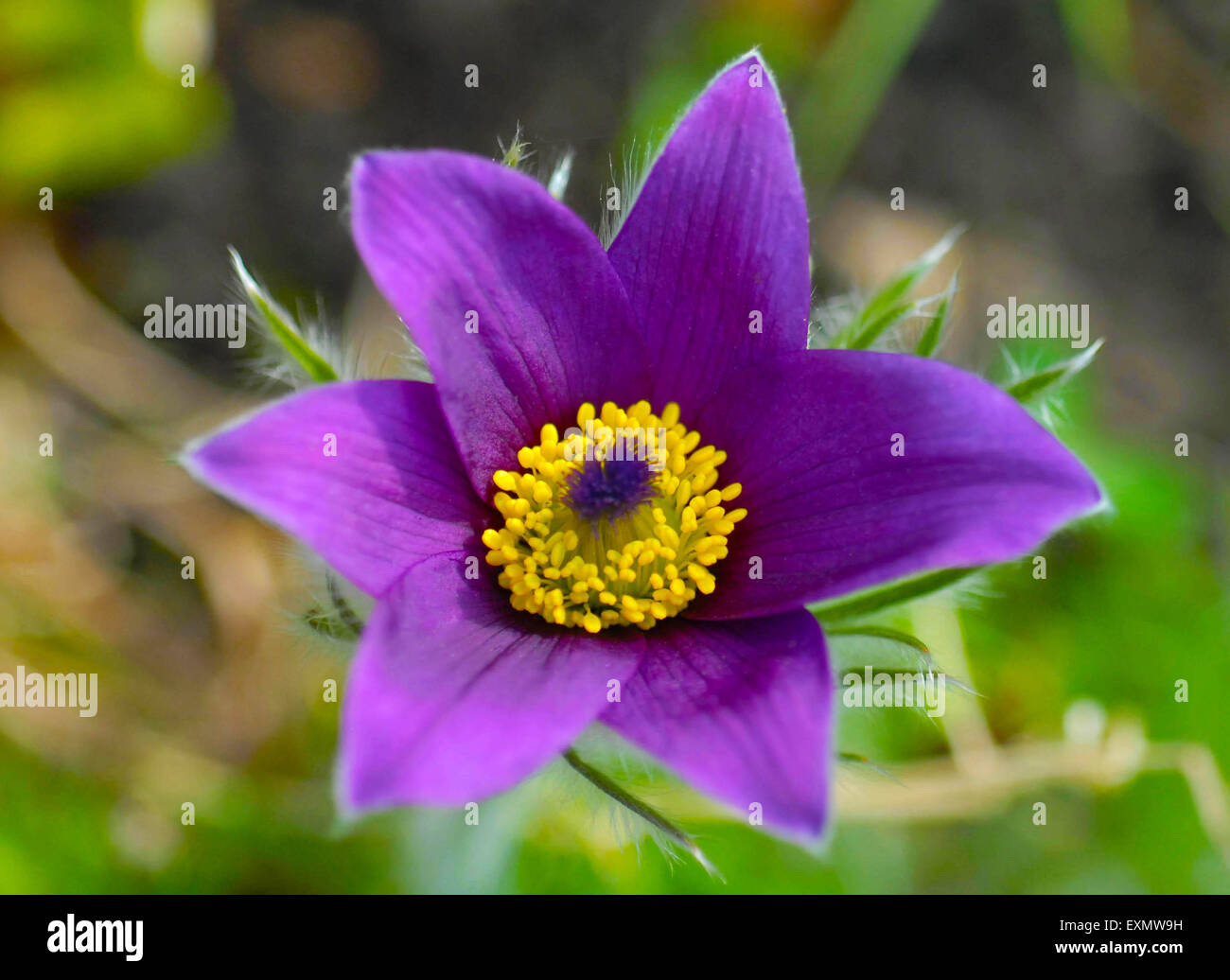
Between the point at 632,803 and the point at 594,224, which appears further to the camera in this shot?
the point at 594,224

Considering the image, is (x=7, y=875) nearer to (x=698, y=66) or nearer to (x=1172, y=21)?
(x=698, y=66)

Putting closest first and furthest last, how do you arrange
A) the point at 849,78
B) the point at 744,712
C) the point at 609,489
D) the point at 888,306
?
the point at 744,712 < the point at 609,489 < the point at 888,306 < the point at 849,78

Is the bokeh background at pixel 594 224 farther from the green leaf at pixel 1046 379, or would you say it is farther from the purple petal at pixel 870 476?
the green leaf at pixel 1046 379

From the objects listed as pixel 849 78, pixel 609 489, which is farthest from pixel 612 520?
pixel 849 78
